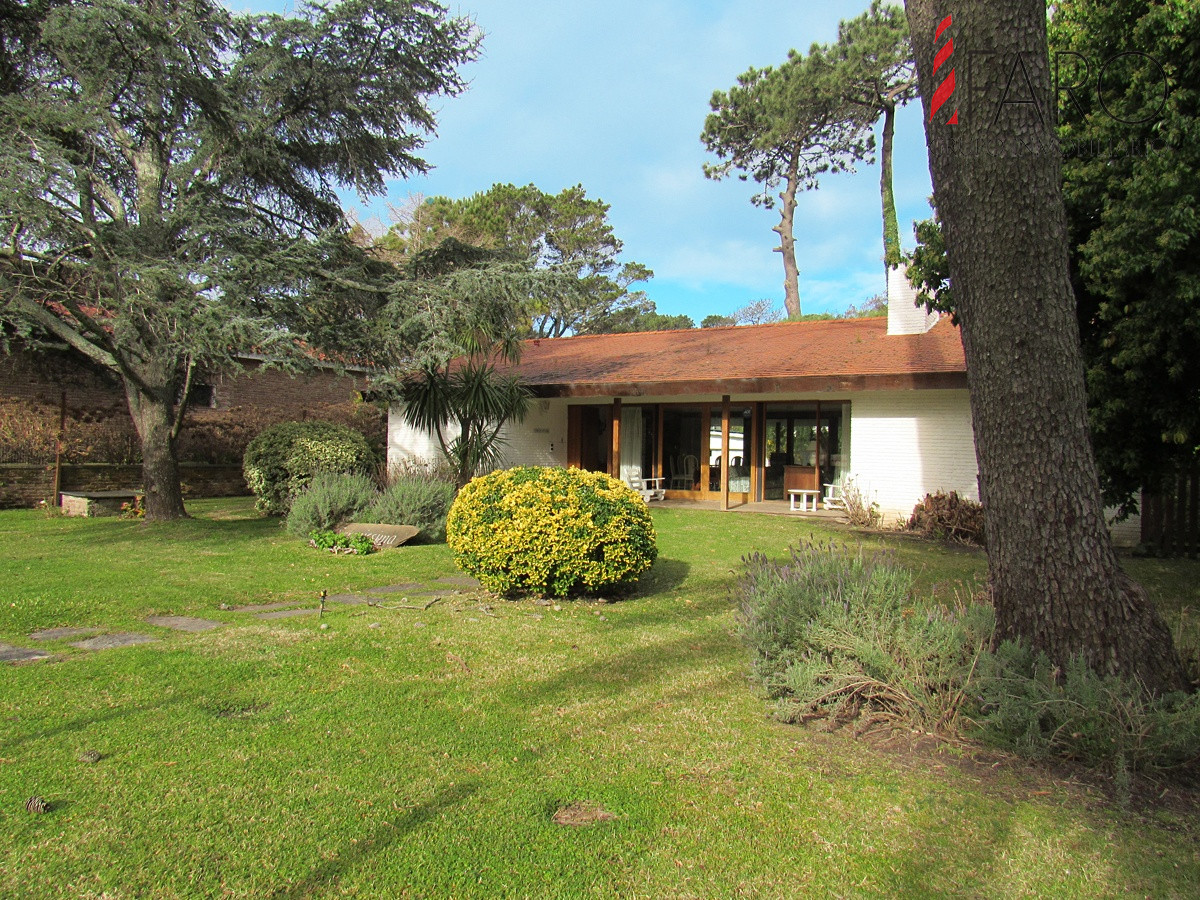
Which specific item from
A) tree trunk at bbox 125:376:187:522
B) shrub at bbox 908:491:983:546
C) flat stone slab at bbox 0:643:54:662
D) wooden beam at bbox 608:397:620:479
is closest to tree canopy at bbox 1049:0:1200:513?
shrub at bbox 908:491:983:546

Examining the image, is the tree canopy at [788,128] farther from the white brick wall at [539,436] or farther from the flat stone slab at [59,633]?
the flat stone slab at [59,633]

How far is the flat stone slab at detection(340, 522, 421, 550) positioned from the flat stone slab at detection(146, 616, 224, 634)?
3960 millimetres

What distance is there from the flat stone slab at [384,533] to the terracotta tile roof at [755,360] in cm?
635

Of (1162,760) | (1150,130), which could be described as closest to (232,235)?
(1150,130)

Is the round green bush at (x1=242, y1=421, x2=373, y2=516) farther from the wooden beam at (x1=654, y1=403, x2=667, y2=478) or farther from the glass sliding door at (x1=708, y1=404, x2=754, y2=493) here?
the glass sliding door at (x1=708, y1=404, x2=754, y2=493)

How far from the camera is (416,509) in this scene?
35.3ft

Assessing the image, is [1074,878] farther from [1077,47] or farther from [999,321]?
[1077,47]

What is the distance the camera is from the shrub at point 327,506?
10648 mm

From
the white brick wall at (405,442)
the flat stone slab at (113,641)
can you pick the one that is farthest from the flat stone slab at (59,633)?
the white brick wall at (405,442)

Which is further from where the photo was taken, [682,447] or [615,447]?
[682,447]

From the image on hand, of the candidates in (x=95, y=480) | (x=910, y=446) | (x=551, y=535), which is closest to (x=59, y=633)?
(x=551, y=535)

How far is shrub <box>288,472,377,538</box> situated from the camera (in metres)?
10.6

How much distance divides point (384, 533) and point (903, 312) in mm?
11863

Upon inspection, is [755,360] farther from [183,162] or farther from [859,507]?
[183,162]
